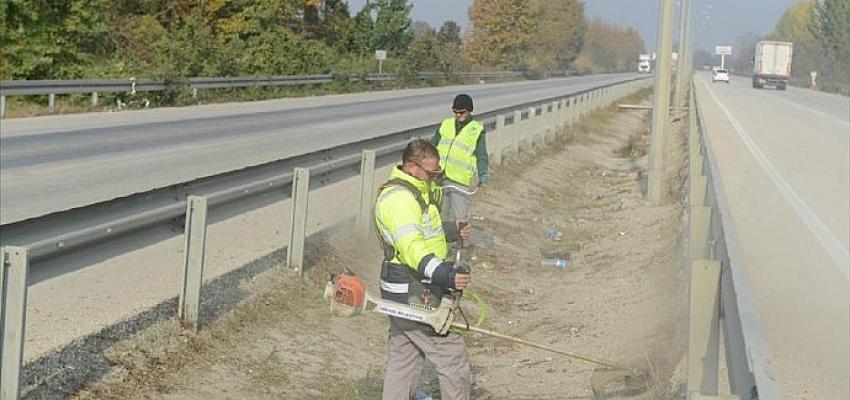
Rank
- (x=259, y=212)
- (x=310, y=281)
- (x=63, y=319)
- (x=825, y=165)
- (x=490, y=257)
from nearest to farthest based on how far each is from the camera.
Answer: (x=63, y=319) < (x=310, y=281) < (x=259, y=212) < (x=490, y=257) < (x=825, y=165)

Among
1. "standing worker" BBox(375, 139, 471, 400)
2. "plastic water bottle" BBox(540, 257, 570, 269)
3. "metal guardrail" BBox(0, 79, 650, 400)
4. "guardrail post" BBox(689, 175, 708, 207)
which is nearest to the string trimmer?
"standing worker" BBox(375, 139, 471, 400)

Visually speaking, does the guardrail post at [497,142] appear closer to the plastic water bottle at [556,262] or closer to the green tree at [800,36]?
the plastic water bottle at [556,262]

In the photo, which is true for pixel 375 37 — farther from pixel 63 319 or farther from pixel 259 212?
pixel 63 319

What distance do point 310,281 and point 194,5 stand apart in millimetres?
50012

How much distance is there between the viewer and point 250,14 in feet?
193

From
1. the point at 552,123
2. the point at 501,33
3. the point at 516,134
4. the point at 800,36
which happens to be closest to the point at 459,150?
the point at 516,134

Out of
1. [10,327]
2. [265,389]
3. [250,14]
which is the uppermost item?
[250,14]

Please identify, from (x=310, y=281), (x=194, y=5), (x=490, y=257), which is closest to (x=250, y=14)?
(x=194, y=5)

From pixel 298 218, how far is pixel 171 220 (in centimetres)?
230

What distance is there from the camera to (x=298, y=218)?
996cm

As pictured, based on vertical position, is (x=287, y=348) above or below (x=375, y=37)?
below

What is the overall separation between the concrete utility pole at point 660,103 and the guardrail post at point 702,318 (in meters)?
14.6

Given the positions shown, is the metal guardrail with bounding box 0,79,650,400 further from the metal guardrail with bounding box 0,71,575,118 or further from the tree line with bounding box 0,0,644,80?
the tree line with bounding box 0,0,644,80

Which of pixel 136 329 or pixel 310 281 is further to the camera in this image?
pixel 310 281
